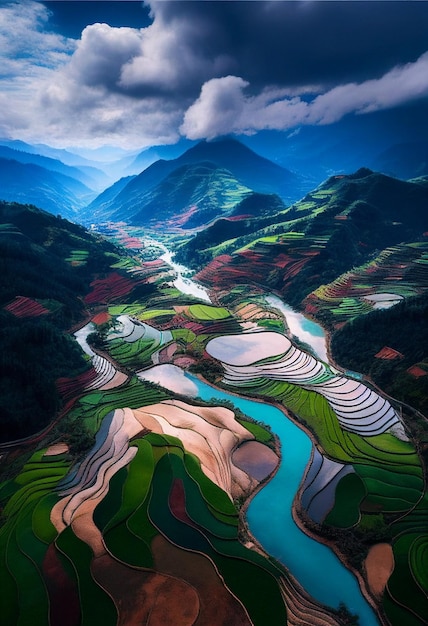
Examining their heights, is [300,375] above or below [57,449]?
above

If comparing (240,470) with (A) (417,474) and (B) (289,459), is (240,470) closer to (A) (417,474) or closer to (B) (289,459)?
(B) (289,459)

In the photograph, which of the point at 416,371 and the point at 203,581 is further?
the point at 416,371

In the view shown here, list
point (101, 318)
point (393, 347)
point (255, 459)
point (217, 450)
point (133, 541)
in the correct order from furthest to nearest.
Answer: point (101, 318) → point (393, 347) → point (217, 450) → point (255, 459) → point (133, 541)

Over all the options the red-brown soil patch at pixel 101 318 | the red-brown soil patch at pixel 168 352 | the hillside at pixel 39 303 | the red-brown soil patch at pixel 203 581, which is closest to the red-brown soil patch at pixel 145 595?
the red-brown soil patch at pixel 203 581

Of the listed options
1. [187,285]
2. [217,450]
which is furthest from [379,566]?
[187,285]

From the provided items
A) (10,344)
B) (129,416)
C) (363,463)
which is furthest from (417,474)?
(10,344)

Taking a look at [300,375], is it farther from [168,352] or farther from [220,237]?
[220,237]

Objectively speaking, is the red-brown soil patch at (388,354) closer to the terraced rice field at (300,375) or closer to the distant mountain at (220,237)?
the terraced rice field at (300,375)

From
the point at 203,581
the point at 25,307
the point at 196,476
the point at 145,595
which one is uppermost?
the point at 25,307
